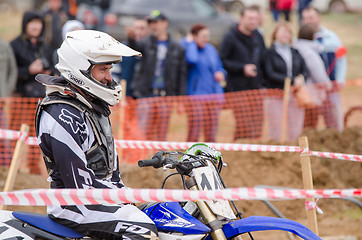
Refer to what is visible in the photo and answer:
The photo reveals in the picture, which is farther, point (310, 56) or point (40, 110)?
point (310, 56)

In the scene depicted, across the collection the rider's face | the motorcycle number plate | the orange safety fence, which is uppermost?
the rider's face

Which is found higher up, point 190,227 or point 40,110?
point 40,110

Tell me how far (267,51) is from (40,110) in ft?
22.2

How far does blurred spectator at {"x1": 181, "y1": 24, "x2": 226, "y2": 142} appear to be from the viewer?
9578mm

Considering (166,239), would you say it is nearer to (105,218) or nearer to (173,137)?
(105,218)

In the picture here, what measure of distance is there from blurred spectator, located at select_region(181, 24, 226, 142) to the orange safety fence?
0.02 m

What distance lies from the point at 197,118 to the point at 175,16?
6.11 m

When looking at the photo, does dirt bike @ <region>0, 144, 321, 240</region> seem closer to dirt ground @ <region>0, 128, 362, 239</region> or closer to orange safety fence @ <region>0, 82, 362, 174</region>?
dirt ground @ <region>0, 128, 362, 239</region>

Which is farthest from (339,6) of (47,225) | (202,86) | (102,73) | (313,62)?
(47,225)

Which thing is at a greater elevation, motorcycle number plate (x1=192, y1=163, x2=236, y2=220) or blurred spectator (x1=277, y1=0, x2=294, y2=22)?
motorcycle number plate (x1=192, y1=163, x2=236, y2=220)

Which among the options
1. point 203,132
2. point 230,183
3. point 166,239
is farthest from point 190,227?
point 203,132

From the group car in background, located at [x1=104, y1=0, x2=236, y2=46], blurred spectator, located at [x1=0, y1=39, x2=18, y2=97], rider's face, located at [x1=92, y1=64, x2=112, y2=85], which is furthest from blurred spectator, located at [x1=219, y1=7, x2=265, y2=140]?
rider's face, located at [x1=92, y1=64, x2=112, y2=85]

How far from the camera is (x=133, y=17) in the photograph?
1459 cm

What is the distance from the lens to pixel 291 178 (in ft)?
29.2
